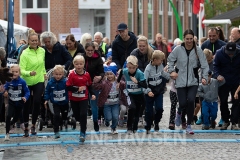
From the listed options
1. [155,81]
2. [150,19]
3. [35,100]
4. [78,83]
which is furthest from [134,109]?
[150,19]

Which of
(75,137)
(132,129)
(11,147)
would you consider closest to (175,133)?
(132,129)

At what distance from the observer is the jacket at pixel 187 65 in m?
14.6

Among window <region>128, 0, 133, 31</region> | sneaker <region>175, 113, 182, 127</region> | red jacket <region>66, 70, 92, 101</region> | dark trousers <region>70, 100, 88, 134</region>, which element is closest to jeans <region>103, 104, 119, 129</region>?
sneaker <region>175, 113, 182, 127</region>

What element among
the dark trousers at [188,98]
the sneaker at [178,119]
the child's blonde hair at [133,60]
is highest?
the child's blonde hair at [133,60]

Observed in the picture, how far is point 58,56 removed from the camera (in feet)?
51.4

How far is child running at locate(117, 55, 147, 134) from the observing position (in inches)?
564

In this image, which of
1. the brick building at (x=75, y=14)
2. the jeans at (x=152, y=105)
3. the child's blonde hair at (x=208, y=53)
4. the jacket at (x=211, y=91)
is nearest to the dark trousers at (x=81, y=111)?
the jeans at (x=152, y=105)

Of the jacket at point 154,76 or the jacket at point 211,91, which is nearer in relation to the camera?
the jacket at point 154,76

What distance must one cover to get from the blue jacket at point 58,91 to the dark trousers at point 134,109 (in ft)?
3.81

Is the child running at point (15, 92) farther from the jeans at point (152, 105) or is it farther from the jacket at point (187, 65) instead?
the jacket at point (187, 65)

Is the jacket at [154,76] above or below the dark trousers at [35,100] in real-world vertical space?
above

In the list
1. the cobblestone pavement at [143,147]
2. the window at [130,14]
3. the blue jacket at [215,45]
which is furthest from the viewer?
the window at [130,14]

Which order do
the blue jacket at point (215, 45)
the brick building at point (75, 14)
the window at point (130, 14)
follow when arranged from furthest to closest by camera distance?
the window at point (130, 14)
the brick building at point (75, 14)
the blue jacket at point (215, 45)

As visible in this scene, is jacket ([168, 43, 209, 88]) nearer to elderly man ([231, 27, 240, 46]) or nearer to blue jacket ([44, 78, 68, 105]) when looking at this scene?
blue jacket ([44, 78, 68, 105])
